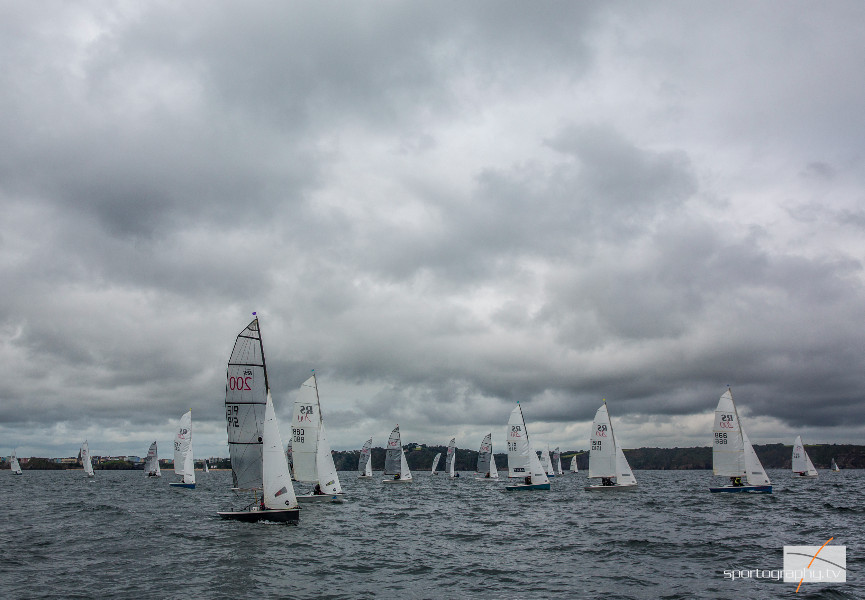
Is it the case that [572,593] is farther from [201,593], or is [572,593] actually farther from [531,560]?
[201,593]

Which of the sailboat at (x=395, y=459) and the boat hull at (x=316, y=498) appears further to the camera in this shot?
the sailboat at (x=395, y=459)

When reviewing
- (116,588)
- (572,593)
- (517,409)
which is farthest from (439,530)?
(517,409)

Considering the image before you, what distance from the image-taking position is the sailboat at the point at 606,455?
5666 centimetres

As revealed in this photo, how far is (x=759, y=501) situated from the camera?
160 ft

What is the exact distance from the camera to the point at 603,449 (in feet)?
187


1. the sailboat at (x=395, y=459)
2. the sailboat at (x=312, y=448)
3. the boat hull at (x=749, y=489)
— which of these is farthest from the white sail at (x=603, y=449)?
the sailboat at (x=395, y=459)

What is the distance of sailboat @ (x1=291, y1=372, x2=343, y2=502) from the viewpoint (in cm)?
4728

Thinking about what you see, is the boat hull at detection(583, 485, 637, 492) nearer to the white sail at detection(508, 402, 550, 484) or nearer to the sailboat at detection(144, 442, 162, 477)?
the white sail at detection(508, 402, 550, 484)

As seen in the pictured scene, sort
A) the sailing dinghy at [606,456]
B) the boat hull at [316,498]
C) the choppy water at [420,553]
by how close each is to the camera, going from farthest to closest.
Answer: the sailing dinghy at [606,456]
the boat hull at [316,498]
the choppy water at [420,553]

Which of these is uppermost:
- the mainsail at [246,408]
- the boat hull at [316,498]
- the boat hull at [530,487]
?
the mainsail at [246,408]

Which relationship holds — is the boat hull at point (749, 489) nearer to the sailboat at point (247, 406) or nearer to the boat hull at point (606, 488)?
the boat hull at point (606, 488)

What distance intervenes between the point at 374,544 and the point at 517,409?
37.6 metres

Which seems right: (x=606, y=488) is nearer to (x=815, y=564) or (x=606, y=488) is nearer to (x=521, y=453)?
(x=521, y=453)

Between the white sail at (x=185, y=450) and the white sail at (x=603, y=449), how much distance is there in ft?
169
